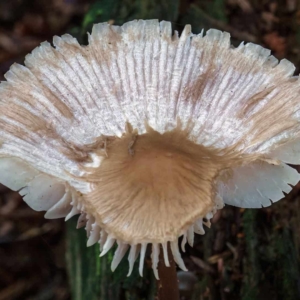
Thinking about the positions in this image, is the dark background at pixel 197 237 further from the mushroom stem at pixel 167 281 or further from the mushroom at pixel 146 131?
the mushroom at pixel 146 131

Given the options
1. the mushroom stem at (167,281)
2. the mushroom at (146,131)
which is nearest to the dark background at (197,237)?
the mushroom stem at (167,281)

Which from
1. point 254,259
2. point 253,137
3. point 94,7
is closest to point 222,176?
point 253,137

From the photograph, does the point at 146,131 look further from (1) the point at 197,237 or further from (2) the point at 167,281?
(1) the point at 197,237

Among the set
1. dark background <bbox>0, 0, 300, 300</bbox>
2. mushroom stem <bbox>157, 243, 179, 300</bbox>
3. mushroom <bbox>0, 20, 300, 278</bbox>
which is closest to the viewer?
mushroom <bbox>0, 20, 300, 278</bbox>

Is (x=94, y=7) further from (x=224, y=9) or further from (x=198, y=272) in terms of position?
(x=198, y=272)

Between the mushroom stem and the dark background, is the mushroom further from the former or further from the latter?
the dark background

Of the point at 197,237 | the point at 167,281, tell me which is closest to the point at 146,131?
the point at 167,281

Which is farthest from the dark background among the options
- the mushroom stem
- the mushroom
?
the mushroom
